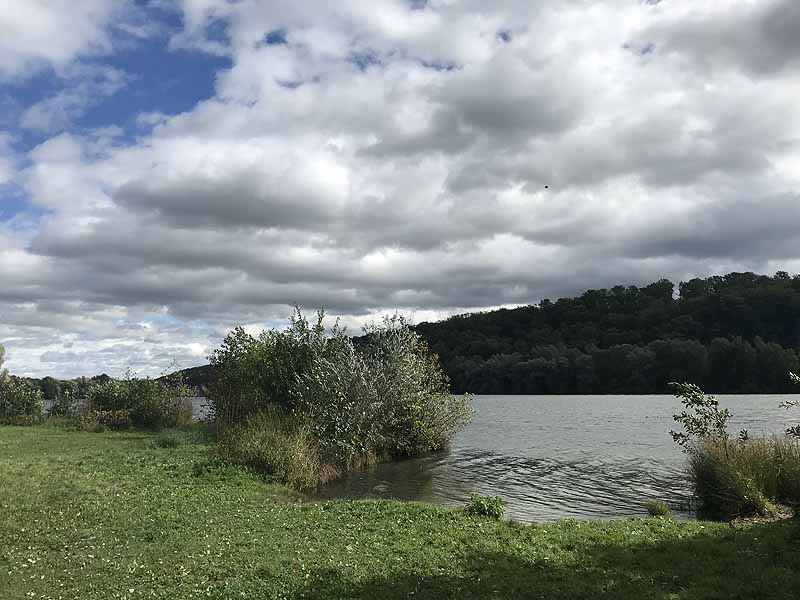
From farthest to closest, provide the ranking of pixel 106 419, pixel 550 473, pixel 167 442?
pixel 106 419, pixel 167 442, pixel 550 473

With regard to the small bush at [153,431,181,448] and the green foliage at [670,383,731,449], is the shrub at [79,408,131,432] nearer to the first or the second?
the small bush at [153,431,181,448]

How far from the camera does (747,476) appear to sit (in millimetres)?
17891

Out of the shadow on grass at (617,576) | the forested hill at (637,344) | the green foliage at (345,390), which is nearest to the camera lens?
the shadow on grass at (617,576)

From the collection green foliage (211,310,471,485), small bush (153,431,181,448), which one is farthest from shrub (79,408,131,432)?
small bush (153,431,181,448)

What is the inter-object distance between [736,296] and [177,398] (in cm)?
10694

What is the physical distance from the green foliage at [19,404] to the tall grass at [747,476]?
4276 cm

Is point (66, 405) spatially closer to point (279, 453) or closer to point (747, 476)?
point (279, 453)

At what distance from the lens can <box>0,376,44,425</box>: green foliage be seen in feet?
149

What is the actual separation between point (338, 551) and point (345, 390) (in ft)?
61.8

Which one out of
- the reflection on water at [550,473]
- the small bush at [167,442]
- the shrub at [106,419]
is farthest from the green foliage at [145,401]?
the reflection on water at [550,473]

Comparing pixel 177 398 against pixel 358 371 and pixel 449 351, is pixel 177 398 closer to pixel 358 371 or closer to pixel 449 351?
pixel 358 371

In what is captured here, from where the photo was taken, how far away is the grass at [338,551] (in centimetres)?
1026

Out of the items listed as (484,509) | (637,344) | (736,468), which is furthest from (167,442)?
(637,344)

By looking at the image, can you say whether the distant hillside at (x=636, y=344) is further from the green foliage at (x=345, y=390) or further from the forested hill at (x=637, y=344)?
the green foliage at (x=345, y=390)
